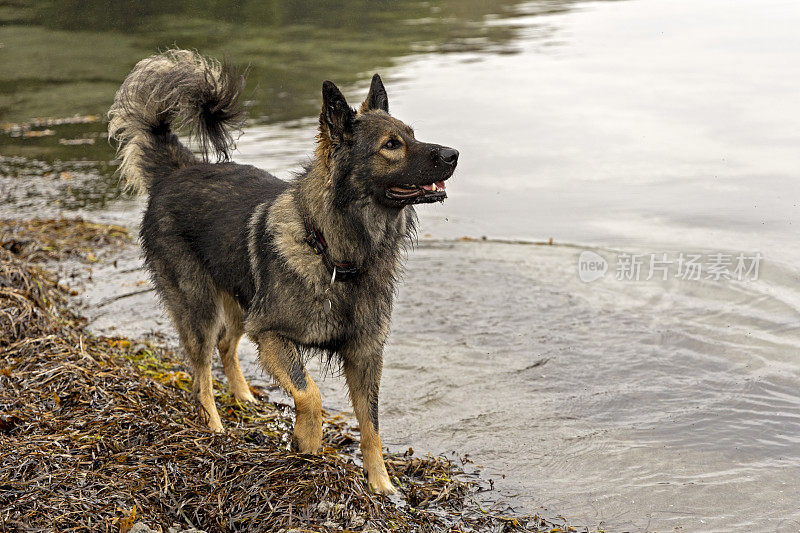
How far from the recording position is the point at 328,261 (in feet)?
15.0

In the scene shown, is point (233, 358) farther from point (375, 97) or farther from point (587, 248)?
point (587, 248)

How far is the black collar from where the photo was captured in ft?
14.9

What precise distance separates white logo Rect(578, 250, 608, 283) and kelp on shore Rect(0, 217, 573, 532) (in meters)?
3.24

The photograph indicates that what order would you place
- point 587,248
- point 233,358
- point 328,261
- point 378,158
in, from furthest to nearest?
1. point 587,248
2. point 233,358
3. point 328,261
4. point 378,158

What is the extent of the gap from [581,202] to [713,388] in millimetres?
4012

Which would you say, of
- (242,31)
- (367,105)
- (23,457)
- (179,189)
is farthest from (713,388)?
(242,31)

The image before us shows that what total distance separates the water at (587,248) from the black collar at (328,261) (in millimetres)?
1415

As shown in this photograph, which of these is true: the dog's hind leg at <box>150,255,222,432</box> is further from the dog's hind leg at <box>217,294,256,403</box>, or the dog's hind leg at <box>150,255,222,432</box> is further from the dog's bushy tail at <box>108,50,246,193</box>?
the dog's bushy tail at <box>108,50,246,193</box>

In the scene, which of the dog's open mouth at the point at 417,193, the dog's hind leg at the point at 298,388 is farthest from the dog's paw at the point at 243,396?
the dog's open mouth at the point at 417,193

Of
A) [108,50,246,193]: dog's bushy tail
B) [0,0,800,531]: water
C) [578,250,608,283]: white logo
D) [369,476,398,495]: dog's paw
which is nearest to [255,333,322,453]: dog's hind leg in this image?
[369,476,398,495]: dog's paw

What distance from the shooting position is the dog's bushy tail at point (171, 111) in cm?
570

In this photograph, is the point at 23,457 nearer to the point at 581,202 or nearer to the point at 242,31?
the point at 581,202

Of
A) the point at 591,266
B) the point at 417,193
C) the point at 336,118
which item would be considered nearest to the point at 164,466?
the point at 417,193

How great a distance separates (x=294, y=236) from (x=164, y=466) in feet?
4.64
